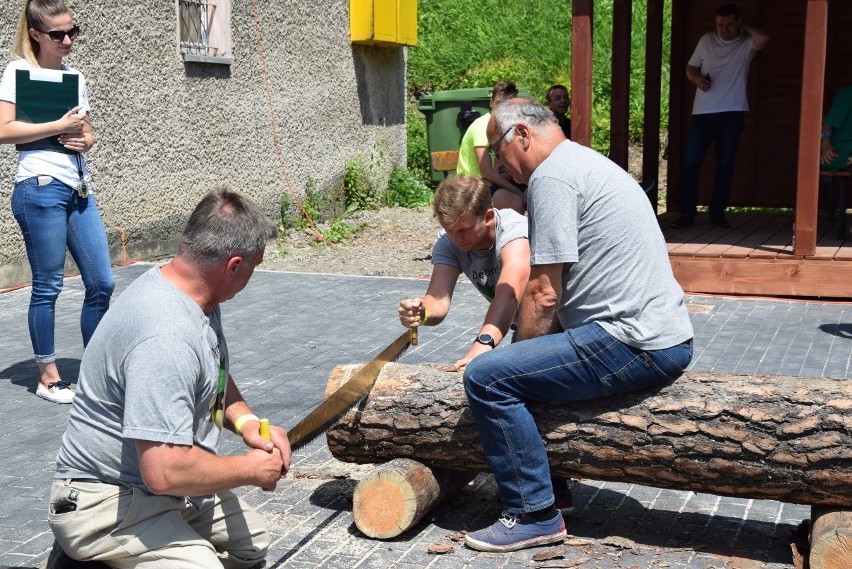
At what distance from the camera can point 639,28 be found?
829 inches

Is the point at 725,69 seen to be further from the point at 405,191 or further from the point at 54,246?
the point at 54,246

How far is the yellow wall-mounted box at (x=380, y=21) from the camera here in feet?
47.9

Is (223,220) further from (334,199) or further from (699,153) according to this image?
(334,199)

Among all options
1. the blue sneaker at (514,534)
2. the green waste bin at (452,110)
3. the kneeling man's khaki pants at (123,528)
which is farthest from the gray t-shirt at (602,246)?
the green waste bin at (452,110)

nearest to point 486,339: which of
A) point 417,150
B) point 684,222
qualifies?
point 684,222

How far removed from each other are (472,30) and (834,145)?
41.0 feet

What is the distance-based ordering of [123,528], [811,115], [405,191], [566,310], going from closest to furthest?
[123,528]
[566,310]
[811,115]
[405,191]

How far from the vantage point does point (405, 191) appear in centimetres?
1582

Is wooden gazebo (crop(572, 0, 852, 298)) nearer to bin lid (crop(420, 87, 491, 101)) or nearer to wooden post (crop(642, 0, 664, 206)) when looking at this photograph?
wooden post (crop(642, 0, 664, 206))

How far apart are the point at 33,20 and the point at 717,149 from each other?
711cm

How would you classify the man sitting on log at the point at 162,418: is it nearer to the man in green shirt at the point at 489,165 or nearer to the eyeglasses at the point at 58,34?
the eyeglasses at the point at 58,34

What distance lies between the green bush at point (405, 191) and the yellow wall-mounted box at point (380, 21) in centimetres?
192

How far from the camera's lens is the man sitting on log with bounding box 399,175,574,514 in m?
4.39

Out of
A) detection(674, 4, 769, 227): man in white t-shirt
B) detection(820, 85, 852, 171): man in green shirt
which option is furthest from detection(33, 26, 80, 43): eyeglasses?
detection(820, 85, 852, 171): man in green shirt
